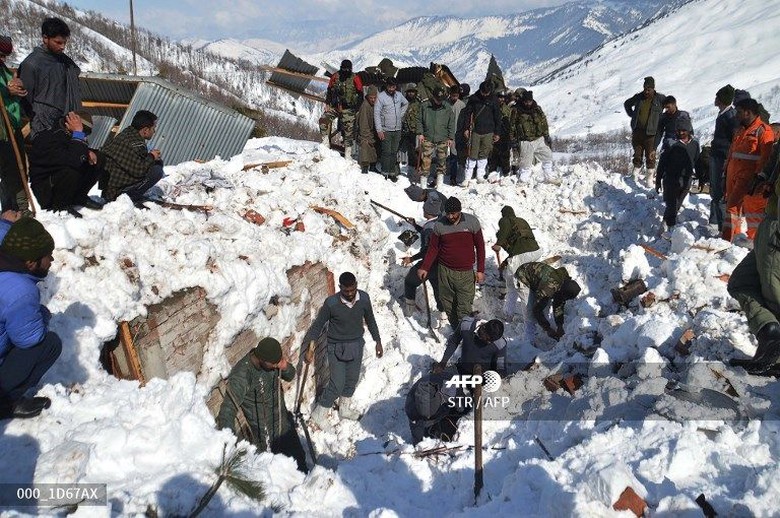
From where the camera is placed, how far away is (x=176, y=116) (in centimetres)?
1004

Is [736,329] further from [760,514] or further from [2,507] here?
[2,507]

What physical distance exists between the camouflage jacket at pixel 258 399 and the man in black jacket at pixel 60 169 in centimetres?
220

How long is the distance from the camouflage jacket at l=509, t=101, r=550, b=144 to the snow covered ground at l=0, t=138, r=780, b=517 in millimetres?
3519

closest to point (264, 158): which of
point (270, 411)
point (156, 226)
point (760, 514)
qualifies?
point (156, 226)

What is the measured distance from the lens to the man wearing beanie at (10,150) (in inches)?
191

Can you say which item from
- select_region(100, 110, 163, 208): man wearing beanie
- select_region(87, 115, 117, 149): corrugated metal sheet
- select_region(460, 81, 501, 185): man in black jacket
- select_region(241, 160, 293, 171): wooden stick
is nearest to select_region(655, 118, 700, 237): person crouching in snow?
select_region(460, 81, 501, 185): man in black jacket

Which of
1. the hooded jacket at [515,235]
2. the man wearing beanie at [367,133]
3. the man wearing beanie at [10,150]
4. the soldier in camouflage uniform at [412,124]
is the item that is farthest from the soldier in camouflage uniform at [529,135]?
the man wearing beanie at [10,150]

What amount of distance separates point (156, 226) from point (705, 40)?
162 m

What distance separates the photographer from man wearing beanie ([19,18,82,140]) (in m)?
5.14

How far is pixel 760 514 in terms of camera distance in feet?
9.52

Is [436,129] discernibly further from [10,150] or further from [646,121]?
[10,150]

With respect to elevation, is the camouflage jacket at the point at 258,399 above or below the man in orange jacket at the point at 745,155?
below

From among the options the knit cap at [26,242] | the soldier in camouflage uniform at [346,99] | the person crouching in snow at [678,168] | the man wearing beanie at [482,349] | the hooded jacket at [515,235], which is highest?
the soldier in camouflage uniform at [346,99]

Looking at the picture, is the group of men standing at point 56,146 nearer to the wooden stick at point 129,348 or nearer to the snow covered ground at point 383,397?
the snow covered ground at point 383,397
